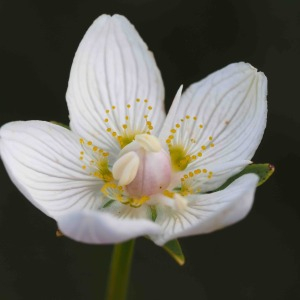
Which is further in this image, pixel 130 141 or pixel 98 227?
pixel 130 141

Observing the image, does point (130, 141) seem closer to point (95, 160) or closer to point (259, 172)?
point (95, 160)

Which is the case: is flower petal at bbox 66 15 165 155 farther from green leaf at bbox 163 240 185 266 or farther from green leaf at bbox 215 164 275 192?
green leaf at bbox 163 240 185 266

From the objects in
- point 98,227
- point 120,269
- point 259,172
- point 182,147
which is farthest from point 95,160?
point 98,227

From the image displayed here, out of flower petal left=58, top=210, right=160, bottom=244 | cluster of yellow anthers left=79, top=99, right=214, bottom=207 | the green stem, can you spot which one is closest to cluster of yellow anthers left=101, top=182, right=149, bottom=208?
cluster of yellow anthers left=79, top=99, right=214, bottom=207

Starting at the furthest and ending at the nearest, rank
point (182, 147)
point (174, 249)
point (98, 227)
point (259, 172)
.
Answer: point (182, 147) → point (259, 172) → point (174, 249) → point (98, 227)

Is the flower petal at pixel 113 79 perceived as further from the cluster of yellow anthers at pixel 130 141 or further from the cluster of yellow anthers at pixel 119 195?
the cluster of yellow anthers at pixel 119 195

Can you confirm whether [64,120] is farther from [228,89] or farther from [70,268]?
[228,89]
